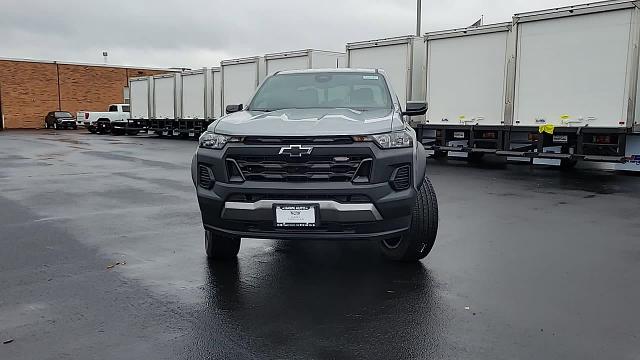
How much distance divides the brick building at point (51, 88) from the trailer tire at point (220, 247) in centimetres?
4855

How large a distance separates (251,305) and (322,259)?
145cm

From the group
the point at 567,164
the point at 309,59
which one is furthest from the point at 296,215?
the point at 309,59

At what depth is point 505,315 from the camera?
4.00m

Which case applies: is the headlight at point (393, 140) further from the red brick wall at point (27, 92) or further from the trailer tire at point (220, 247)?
the red brick wall at point (27, 92)

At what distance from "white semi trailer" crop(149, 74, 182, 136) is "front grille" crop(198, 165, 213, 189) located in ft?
95.0

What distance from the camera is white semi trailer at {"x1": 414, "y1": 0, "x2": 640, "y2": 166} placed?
1234cm

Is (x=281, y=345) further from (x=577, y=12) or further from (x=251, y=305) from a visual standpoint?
(x=577, y=12)

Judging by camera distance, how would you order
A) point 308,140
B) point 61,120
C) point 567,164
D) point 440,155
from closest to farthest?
point 308,140
point 567,164
point 440,155
point 61,120

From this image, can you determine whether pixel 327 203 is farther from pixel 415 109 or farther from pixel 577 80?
pixel 577 80

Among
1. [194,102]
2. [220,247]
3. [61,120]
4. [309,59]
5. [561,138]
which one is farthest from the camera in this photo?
[61,120]

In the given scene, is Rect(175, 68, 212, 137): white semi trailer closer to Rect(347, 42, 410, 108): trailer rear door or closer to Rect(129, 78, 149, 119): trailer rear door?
Rect(129, 78, 149, 119): trailer rear door

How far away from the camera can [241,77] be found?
2598 cm

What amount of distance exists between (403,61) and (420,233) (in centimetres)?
1278

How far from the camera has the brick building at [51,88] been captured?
153ft
